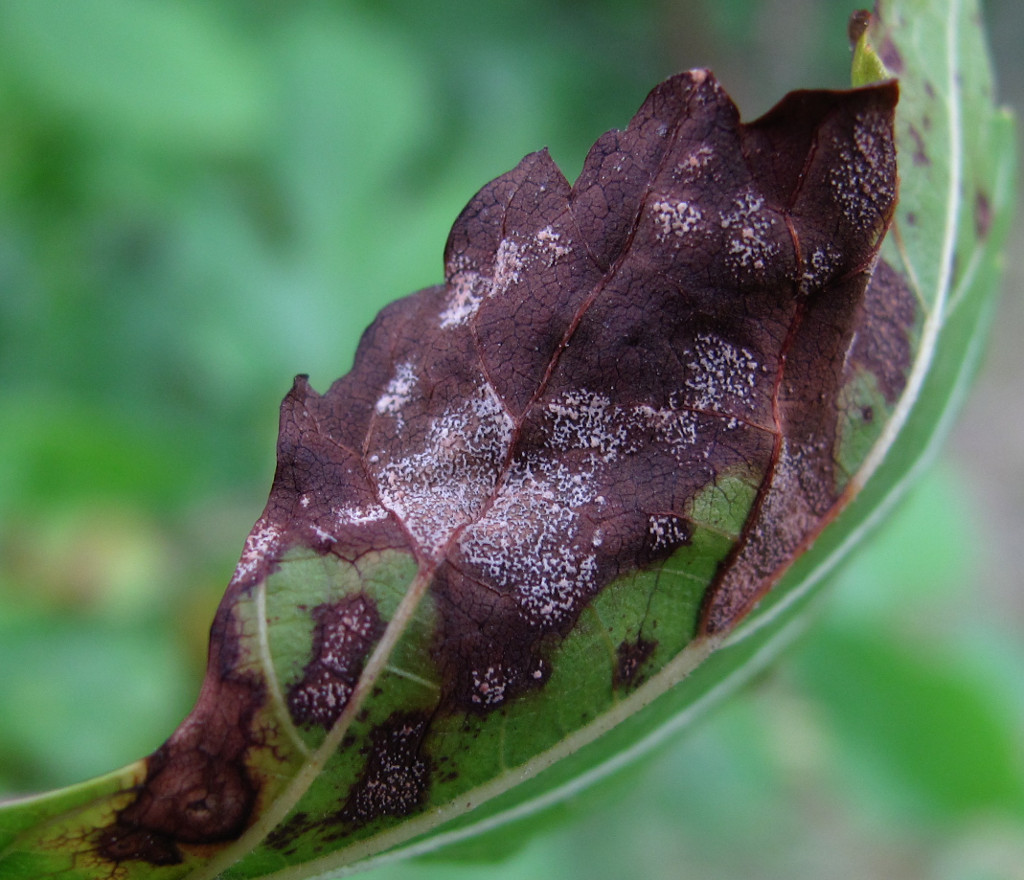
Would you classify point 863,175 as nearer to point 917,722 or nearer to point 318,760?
point 318,760

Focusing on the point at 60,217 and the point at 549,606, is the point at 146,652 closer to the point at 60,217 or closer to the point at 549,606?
the point at 60,217

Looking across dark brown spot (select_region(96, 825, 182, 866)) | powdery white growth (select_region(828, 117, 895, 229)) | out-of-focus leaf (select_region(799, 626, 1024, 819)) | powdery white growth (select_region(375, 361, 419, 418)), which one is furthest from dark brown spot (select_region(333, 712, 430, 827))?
out-of-focus leaf (select_region(799, 626, 1024, 819))

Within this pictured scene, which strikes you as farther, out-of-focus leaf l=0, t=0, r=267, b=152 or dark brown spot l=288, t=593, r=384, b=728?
out-of-focus leaf l=0, t=0, r=267, b=152

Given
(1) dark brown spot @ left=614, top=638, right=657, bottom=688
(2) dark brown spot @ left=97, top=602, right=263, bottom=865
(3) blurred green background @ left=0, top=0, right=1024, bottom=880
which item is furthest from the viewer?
(3) blurred green background @ left=0, top=0, right=1024, bottom=880

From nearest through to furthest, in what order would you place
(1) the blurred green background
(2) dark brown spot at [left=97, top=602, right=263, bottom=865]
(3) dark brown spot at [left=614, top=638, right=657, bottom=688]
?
(2) dark brown spot at [left=97, top=602, right=263, bottom=865], (3) dark brown spot at [left=614, top=638, right=657, bottom=688], (1) the blurred green background

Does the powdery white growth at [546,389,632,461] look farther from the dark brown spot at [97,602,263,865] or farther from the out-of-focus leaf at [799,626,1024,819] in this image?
the out-of-focus leaf at [799,626,1024,819]

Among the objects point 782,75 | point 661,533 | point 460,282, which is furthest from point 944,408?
point 782,75
